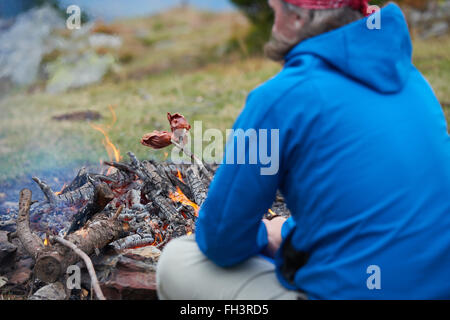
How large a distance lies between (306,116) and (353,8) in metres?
0.53

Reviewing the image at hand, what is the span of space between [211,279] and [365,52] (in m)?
1.15

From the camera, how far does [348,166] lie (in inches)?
69.8

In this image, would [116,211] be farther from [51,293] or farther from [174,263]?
[174,263]

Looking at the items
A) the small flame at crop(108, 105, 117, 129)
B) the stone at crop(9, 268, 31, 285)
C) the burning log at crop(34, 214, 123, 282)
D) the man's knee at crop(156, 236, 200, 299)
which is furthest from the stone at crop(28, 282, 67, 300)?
the small flame at crop(108, 105, 117, 129)

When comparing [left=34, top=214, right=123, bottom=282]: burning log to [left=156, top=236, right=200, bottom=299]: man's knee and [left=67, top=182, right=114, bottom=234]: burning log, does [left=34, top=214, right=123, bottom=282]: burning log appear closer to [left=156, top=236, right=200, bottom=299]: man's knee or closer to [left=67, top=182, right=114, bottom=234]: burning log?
[left=67, top=182, right=114, bottom=234]: burning log

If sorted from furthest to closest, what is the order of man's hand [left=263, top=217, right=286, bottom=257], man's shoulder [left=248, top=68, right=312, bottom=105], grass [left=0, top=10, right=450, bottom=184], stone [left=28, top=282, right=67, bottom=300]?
grass [left=0, top=10, right=450, bottom=184] → stone [left=28, top=282, right=67, bottom=300] → man's hand [left=263, top=217, right=286, bottom=257] → man's shoulder [left=248, top=68, right=312, bottom=105]

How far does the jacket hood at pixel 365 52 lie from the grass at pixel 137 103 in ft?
13.5

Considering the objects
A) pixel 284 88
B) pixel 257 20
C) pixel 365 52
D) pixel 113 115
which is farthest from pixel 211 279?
pixel 257 20

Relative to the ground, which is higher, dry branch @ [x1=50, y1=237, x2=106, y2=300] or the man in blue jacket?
the man in blue jacket

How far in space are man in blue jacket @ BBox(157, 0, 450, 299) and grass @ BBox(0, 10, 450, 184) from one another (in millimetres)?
3979

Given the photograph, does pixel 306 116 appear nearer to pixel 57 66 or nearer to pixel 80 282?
pixel 80 282

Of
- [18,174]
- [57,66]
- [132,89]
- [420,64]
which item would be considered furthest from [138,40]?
[18,174]

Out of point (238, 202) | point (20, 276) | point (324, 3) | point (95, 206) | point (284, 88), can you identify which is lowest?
point (20, 276)

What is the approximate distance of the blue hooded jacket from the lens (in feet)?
5.82
